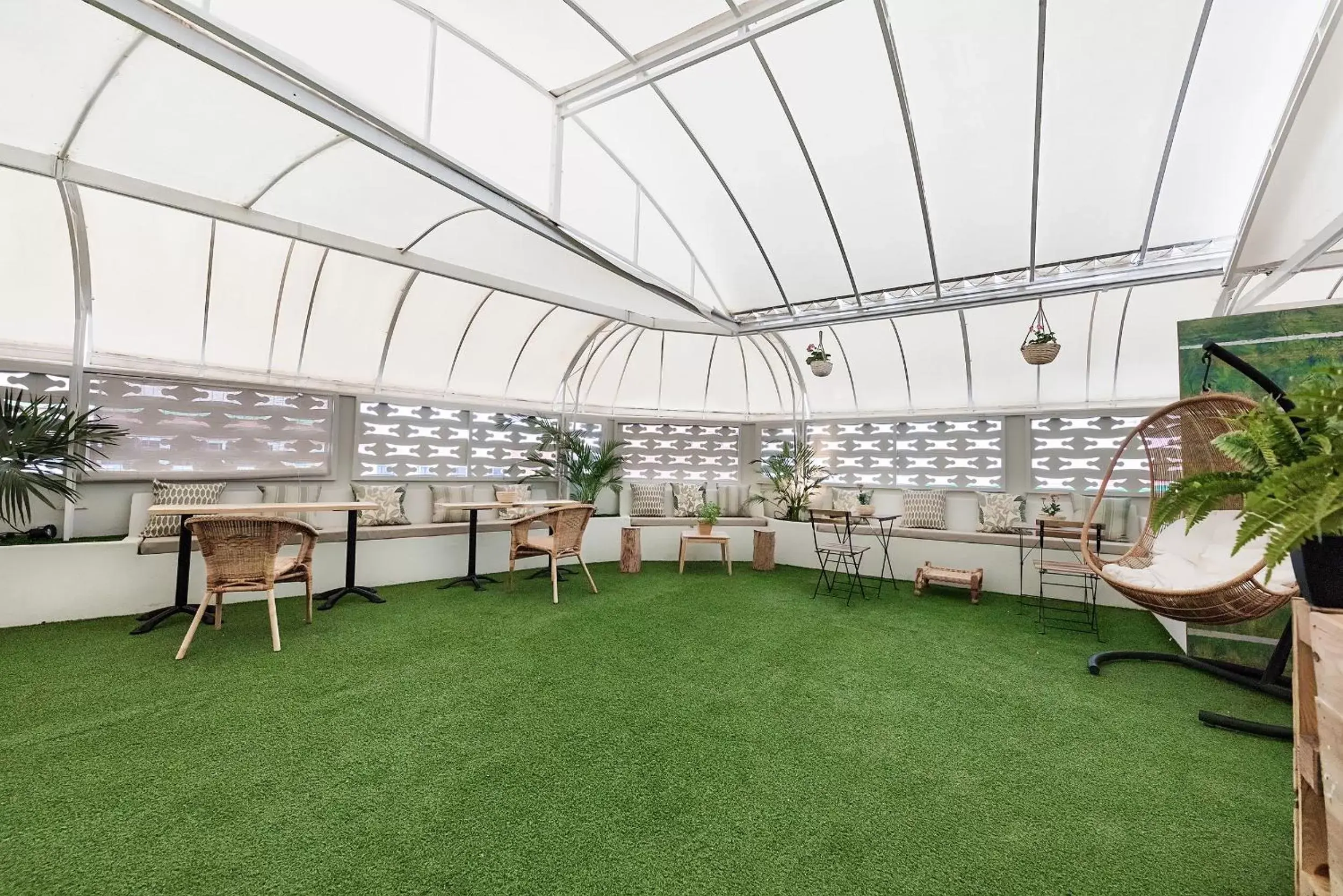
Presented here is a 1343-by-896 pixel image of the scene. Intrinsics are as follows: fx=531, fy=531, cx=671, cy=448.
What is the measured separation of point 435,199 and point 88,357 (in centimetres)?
429

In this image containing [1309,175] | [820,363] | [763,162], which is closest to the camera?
[1309,175]

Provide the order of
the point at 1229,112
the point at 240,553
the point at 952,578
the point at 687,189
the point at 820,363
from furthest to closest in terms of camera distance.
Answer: the point at 820,363
the point at 952,578
the point at 687,189
the point at 1229,112
the point at 240,553

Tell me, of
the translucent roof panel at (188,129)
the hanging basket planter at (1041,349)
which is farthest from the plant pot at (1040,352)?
the translucent roof panel at (188,129)

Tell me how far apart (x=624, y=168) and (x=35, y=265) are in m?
5.78

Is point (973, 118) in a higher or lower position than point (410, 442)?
higher

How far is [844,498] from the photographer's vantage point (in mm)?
9180

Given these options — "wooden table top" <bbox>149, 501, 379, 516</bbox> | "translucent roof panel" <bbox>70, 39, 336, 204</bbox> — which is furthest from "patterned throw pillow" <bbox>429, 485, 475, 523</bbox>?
"translucent roof panel" <bbox>70, 39, 336, 204</bbox>

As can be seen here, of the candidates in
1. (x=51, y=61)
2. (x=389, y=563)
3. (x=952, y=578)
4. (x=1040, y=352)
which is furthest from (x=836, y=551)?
(x=51, y=61)

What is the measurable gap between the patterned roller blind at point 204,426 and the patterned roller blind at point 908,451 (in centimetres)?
744

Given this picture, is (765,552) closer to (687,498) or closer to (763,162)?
(687,498)

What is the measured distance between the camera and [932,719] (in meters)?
2.97

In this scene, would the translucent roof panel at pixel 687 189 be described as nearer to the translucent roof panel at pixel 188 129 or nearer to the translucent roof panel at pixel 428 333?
the translucent roof panel at pixel 188 129

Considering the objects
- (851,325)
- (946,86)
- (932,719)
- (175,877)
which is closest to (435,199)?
(946,86)

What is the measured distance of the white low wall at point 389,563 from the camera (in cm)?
438
